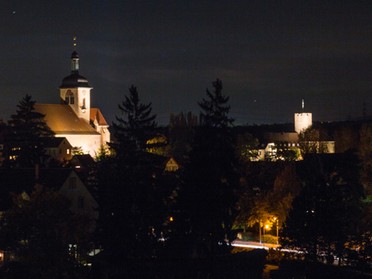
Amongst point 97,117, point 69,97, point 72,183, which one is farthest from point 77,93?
point 72,183

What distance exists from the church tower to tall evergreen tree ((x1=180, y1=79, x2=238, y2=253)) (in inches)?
3723

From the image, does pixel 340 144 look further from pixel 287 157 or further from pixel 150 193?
pixel 150 193

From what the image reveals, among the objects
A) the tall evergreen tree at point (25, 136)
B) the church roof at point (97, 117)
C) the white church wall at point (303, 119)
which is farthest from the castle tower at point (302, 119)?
the tall evergreen tree at point (25, 136)

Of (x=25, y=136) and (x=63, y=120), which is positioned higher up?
(x=63, y=120)

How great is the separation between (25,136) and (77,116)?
1895 inches

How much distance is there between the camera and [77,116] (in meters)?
146

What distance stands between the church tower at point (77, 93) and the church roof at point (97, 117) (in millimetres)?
1342

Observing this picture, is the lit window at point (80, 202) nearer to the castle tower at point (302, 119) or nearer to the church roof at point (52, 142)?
the church roof at point (52, 142)

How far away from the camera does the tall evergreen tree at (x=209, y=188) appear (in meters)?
54.5

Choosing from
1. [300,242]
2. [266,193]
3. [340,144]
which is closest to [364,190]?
[266,193]

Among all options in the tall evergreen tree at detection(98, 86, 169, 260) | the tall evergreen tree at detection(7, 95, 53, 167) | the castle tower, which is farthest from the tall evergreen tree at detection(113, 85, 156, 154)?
the castle tower

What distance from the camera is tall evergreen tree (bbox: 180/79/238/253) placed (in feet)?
179

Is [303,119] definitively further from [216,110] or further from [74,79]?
[216,110]

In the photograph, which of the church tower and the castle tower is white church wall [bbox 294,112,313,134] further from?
the church tower
